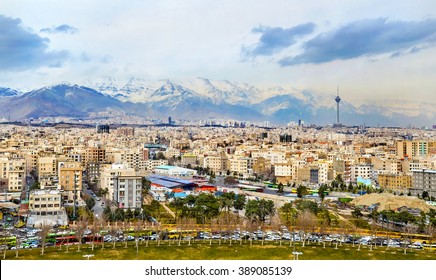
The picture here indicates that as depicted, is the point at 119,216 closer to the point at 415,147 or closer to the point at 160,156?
the point at 160,156

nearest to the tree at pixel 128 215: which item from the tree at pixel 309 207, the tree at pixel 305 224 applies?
the tree at pixel 305 224

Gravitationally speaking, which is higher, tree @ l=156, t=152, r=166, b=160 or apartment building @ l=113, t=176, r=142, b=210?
tree @ l=156, t=152, r=166, b=160

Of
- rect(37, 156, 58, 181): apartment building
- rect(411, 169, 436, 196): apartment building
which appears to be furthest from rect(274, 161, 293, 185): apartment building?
rect(37, 156, 58, 181): apartment building

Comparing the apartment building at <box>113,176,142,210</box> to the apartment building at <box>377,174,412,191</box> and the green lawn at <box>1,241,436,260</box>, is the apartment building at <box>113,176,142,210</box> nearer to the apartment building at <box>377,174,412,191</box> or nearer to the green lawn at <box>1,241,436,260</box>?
the green lawn at <box>1,241,436,260</box>

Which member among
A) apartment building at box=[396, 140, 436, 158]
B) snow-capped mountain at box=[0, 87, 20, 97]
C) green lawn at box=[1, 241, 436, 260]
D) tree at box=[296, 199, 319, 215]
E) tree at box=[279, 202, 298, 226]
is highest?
snow-capped mountain at box=[0, 87, 20, 97]

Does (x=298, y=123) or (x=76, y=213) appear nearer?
(x=76, y=213)

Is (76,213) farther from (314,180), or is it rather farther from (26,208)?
(314,180)

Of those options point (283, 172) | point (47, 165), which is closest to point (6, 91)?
point (47, 165)

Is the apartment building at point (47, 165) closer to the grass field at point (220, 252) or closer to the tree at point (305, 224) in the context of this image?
the grass field at point (220, 252)

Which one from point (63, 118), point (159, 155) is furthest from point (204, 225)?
point (63, 118)
